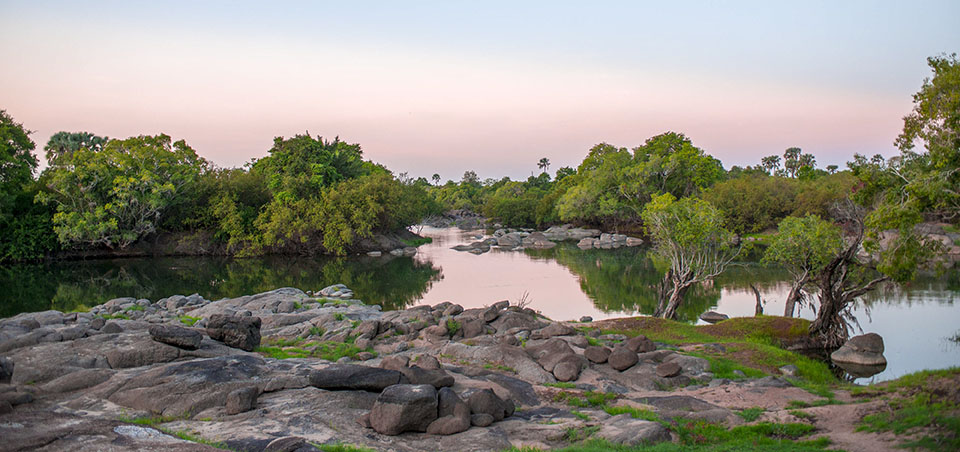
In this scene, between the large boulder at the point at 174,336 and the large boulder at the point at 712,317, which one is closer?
the large boulder at the point at 174,336

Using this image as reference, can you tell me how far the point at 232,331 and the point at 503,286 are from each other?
2734 cm

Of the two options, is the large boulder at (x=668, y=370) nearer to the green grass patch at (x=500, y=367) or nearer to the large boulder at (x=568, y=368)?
the large boulder at (x=568, y=368)

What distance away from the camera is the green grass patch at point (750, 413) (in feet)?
41.1

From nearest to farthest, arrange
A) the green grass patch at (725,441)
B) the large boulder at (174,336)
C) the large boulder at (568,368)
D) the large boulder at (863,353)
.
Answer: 1. the green grass patch at (725,441)
2. the large boulder at (174,336)
3. the large boulder at (568,368)
4. the large boulder at (863,353)

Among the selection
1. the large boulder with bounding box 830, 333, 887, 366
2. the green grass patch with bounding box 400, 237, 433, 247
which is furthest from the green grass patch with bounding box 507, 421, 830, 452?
the green grass patch with bounding box 400, 237, 433, 247

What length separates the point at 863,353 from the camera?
73.7ft

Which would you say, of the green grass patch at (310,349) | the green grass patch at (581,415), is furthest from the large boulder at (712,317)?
the green grass patch at (581,415)

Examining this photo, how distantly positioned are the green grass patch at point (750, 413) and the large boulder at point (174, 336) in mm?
14636

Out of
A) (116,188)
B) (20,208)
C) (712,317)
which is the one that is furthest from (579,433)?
(20,208)

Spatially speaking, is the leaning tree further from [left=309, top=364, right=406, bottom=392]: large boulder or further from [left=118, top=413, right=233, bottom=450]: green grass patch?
[left=118, top=413, right=233, bottom=450]: green grass patch

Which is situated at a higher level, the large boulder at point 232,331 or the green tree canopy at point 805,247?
the green tree canopy at point 805,247

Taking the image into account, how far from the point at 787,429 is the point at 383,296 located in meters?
30.8

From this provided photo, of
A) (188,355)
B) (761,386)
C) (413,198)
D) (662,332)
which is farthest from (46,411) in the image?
(413,198)

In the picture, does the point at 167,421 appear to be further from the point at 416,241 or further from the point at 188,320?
the point at 416,241
